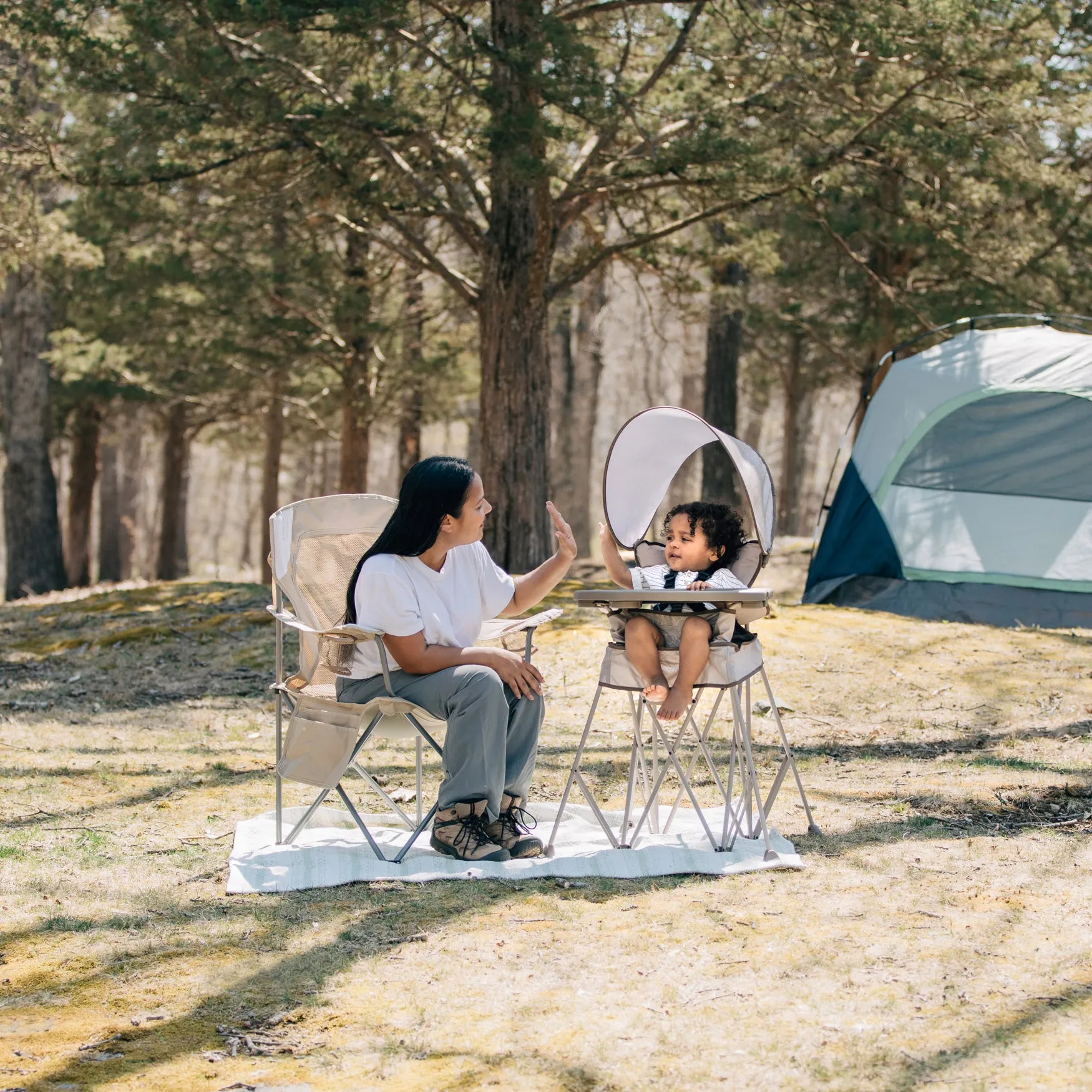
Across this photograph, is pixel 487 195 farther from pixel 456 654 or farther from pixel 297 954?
pixel 297 954

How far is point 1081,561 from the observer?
803 centimetres

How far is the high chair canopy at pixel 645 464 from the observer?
411 centimetres

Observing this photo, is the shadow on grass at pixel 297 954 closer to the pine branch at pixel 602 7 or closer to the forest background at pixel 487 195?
the forest background at pixel 487 195

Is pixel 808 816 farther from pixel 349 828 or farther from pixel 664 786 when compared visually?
pixel 349 828

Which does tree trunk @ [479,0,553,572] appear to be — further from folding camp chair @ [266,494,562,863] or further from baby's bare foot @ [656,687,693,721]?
baby's bare foot @ [656,687,693,721]

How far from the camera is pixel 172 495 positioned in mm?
16469

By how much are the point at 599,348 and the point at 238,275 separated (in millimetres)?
7942

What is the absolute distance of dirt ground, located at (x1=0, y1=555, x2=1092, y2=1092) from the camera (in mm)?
2260

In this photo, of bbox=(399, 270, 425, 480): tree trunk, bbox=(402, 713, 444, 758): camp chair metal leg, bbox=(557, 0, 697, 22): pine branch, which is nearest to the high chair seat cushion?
bbox=(402, 713, 444, 758): camp chair metal leg

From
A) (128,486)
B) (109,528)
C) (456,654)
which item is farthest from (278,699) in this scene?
(128,486)

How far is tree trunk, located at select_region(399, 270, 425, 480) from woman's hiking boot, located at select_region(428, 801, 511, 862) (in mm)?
8395

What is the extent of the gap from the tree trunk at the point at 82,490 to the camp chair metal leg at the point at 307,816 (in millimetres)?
13619

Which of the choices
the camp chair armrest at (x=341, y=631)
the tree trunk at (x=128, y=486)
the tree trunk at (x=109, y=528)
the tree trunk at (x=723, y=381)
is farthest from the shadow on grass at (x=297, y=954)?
the tree trunk at (x=128, y=486)

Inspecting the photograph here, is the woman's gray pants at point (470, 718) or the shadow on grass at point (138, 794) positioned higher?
the woman's gray pants at point (470, 718)
